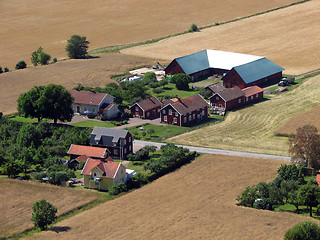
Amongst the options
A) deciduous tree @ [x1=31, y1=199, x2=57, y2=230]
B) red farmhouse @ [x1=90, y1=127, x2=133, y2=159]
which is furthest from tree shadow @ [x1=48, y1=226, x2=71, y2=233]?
red farmhouse @ [x1=90, y1=127, x2=133, y2=159]

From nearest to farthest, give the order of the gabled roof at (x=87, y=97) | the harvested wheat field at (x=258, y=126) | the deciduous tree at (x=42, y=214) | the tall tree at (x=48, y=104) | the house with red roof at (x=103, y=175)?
the deciduous tree at (x=42, y=214)
the house with red roof at (x=103, y=175)
the harvested wheat field at (x=258, y=126)
the tall tree at (x=48, y=104)
the gabled roof at (x=87, y=97)

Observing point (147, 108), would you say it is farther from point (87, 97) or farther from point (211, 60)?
point (211, 60)

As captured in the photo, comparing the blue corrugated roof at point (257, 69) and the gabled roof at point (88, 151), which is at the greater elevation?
the blue corrugated roof at point (257, 69)

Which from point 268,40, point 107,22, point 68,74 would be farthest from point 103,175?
point 107,22

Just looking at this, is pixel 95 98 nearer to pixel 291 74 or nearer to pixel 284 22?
pixel 291 74

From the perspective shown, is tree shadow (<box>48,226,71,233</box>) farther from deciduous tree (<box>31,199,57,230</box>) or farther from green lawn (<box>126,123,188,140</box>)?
green lawn (<box>126,123,188,140</box>)

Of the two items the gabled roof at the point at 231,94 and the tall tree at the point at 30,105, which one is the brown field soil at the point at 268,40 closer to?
the gabled roof at the point at 231,94

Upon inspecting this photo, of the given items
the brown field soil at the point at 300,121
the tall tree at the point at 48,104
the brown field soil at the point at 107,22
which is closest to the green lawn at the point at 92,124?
the tall tree at the point at 48,104
